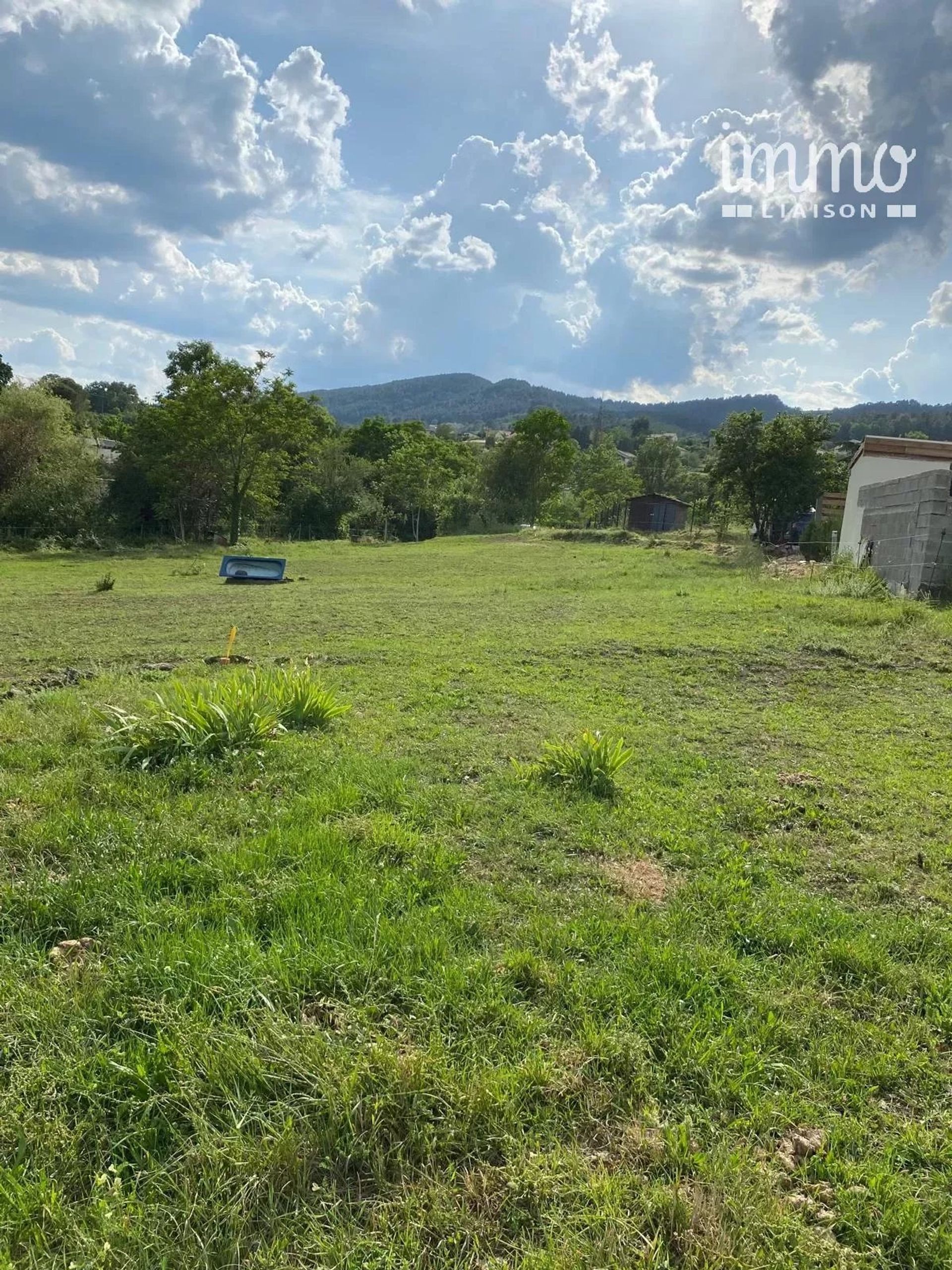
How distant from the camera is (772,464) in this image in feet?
101

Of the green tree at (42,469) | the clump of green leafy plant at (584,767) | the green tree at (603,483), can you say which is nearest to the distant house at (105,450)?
the green tree at (42,469)

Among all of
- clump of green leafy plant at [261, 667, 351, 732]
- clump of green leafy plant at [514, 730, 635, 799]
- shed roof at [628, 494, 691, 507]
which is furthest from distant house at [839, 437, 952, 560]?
shed roof at [628, 494, 691, 507]

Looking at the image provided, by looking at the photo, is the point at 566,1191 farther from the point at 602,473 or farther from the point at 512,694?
the point at 602,473

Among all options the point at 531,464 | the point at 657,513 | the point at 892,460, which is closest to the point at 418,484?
the point at 531,464

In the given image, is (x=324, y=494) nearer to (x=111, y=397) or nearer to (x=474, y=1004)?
(x=474, y=1004)

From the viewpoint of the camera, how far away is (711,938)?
2.81 meters

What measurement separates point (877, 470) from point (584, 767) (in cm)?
2439

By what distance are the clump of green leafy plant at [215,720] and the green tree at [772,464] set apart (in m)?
30.8

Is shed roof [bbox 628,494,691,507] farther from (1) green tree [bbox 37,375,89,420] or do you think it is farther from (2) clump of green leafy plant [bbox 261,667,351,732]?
(2) clump of green leafy plant [bbox 261,667,351,732]

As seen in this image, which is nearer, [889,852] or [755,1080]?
[755,1080]

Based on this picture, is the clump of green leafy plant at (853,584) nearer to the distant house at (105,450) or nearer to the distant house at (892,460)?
the distant house at (892,460)

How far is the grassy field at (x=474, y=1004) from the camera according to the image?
1.70 meters

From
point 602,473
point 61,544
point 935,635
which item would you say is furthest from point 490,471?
point 935,635

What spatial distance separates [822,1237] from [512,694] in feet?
17.2
